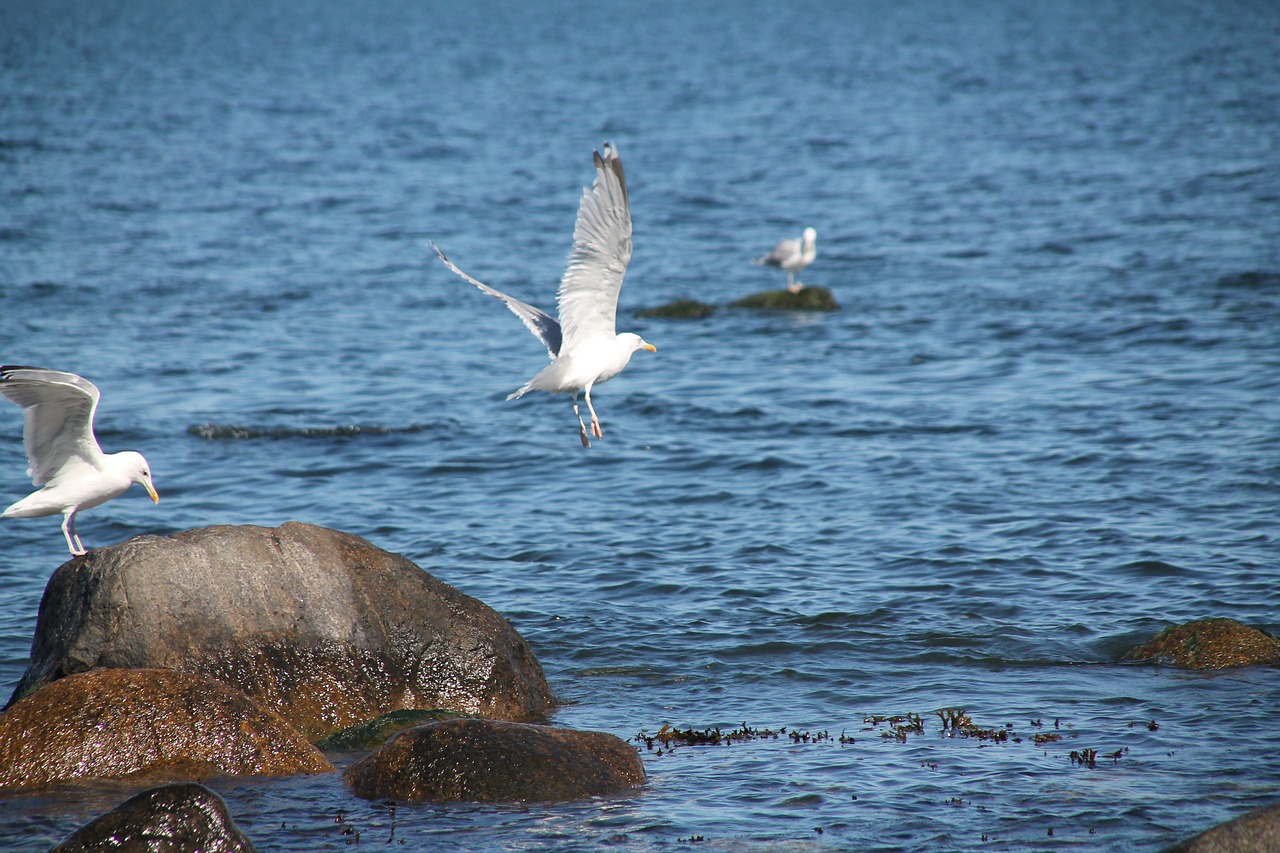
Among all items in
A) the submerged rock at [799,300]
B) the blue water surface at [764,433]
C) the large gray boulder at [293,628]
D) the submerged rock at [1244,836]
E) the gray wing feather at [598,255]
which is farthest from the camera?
the submerged rock at [799,300]

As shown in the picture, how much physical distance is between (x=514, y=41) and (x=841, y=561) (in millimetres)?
74645

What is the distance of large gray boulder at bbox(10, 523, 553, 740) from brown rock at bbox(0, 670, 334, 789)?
39cm

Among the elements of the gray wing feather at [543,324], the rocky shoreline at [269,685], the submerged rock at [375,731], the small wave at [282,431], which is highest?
the gray wing feather at [543,324]

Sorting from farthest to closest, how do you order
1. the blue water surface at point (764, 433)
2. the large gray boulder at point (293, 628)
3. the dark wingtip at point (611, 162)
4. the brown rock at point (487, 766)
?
the dark wingtip at point (611, 162) < the large gray boulder at point (293, 628) < the blue water surface at point (764, 433) < the brown rock at point (487, 766)

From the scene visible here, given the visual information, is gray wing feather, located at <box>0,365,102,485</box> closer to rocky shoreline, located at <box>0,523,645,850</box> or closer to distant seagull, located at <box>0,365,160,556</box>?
distant seagull, located at <box>0,365,160,556</box>

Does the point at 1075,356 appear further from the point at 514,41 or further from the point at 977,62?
the point at 514,41

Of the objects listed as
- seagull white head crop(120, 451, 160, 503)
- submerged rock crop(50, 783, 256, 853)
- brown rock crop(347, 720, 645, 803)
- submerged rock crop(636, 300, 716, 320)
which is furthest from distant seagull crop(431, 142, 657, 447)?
submerged rock crop(636, 300, 716, 320)

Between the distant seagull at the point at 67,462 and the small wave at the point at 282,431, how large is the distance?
221 inches

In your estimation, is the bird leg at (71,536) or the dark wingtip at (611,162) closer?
the bird leg at (71,536)

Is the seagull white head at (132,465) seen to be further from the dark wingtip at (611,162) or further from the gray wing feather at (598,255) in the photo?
the dark wingtip at (611,162)

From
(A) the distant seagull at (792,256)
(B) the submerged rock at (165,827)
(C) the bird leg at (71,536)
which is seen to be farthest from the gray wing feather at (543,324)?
(A) the distant seagull at (792,256)

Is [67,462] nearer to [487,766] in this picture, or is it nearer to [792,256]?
[487,766]

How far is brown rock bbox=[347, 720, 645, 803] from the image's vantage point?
6.61m

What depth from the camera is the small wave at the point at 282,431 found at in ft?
46.7
